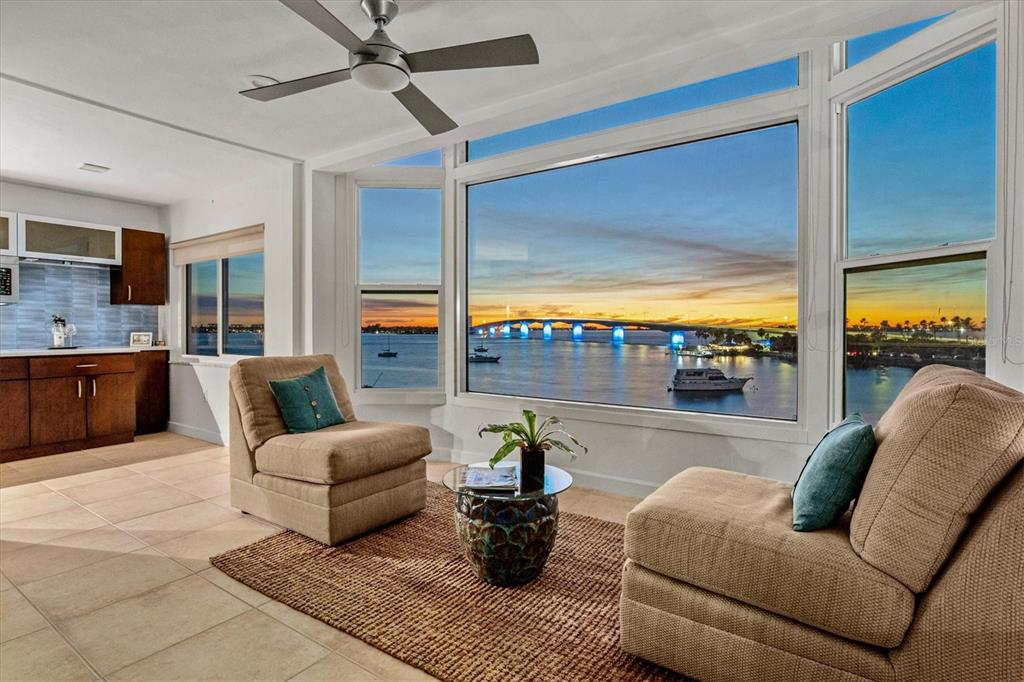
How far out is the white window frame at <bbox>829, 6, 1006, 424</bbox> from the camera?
218 cm

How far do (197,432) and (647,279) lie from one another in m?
4.74

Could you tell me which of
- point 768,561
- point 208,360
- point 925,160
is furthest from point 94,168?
point 925,160

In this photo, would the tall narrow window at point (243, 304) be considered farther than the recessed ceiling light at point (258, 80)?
Yes

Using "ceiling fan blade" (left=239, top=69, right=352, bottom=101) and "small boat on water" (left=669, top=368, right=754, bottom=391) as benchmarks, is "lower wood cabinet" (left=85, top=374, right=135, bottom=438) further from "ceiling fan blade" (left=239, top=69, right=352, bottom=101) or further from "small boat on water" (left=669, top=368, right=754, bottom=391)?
"small boat on water" (left=669, top=368, right=754, bottom=391)

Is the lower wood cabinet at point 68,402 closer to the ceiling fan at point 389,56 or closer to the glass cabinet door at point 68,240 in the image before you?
the glass cabinet door at point 68,240

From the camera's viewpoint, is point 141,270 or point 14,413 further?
point 141,270

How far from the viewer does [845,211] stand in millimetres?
2941

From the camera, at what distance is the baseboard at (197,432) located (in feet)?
17.6

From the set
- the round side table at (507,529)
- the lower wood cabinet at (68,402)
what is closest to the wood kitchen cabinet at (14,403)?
the lower wood cabinet at (68,402)

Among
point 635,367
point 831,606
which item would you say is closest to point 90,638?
point 831,606

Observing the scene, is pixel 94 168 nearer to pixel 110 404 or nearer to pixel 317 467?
pixel 110 404

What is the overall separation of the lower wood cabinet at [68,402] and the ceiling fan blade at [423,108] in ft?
14.3

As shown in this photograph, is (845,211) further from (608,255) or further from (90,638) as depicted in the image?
(90,638)

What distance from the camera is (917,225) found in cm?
256
